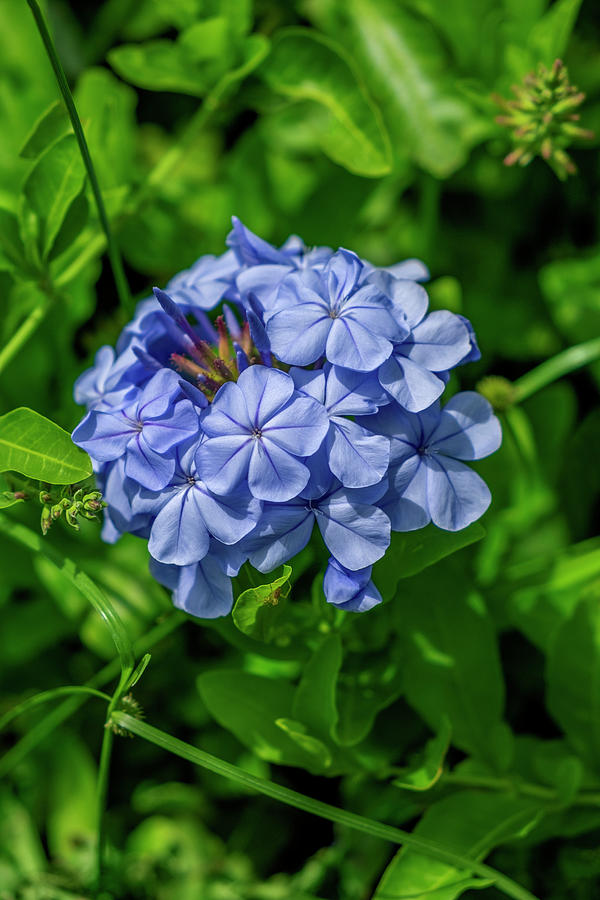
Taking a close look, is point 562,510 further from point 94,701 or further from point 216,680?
point 94,701

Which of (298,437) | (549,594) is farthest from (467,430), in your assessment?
(549,594)

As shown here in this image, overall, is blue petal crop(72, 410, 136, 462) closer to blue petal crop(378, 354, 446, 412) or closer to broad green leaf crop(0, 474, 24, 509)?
broad green leaf crop(0, 474, 24, 509)

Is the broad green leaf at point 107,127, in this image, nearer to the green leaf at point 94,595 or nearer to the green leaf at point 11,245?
the green leaf at point 11,245

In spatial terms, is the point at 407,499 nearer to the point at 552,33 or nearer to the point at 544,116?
the point at 544,116

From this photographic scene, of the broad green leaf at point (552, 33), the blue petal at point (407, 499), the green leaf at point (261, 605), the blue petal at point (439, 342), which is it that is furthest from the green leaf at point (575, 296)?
the green leaf at point (261, 605)

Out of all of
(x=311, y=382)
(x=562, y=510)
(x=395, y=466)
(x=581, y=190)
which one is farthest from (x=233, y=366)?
(x=581, y=190)
